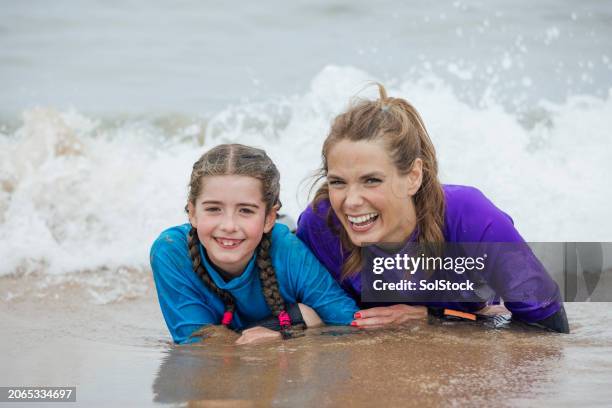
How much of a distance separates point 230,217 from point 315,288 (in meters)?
0.57

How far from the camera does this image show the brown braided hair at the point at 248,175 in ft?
12.8

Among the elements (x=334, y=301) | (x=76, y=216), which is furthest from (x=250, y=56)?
(x=334, y=301)

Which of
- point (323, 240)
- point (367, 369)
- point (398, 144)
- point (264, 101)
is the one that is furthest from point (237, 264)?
point (264, 101)

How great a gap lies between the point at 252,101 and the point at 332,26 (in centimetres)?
254

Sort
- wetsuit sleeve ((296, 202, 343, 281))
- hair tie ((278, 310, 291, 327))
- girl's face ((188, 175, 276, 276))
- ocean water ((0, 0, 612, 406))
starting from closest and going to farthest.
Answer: ocean water ((0, 0, 612, 406)) → girl's face ((188, 175, 276, 276)) → hair tie ((278, 310, 291, 327)) → wetsuit sleeve ((296, 202, 343, 281))

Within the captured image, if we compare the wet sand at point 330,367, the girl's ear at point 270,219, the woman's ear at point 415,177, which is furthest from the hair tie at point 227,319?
the woman's ear at point 415,177

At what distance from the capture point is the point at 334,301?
4.05 metres

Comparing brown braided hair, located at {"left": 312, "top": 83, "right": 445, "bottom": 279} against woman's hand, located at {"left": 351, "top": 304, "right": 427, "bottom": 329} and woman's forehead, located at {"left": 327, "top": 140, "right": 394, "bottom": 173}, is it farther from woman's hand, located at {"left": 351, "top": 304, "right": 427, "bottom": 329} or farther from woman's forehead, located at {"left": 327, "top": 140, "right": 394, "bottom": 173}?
woman's hand, located at {"left": 351, "top": 304, "right": 427, "bottom": 329}

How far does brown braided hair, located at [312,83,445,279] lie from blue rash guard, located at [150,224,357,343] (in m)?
0.19

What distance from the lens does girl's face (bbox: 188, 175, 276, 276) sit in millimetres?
3822

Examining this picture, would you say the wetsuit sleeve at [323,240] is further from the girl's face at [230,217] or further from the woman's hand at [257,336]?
the woman's hand at [257,336]

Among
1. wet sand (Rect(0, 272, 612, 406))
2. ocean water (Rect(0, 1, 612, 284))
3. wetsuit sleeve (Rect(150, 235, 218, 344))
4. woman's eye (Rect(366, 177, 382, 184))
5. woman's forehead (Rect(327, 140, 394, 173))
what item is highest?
ocean water (Rect(0, 1, 612, 284))

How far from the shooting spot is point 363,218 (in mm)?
3900

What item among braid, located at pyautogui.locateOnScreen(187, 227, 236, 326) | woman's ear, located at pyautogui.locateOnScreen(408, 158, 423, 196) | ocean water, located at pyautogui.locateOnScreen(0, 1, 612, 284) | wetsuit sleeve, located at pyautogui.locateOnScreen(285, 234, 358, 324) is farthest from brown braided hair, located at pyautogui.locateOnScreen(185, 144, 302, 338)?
ocean water, located at pyautogui.locateOnScreen(0, 1, 612, 284)
